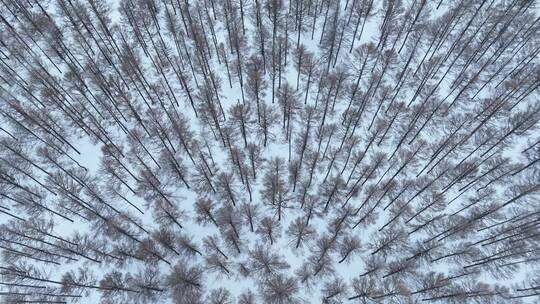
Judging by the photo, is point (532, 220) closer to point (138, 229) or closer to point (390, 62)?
point (390, 62)

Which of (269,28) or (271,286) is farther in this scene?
(269,28)

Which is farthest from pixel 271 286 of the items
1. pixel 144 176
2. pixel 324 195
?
pixel 144 176

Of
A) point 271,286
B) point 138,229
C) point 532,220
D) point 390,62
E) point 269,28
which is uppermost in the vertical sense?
point 269,28

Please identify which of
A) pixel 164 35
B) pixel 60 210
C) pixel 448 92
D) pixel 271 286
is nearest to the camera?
pixel 271 286

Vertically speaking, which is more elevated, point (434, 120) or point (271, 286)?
point (434, 120)

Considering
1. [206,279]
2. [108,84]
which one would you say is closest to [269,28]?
[108,84]

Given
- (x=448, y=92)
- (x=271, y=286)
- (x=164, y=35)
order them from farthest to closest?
(x=164, y=35)
(x=448, y=92)
(x=271, y=286)

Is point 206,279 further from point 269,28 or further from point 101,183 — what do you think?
point 269,28
